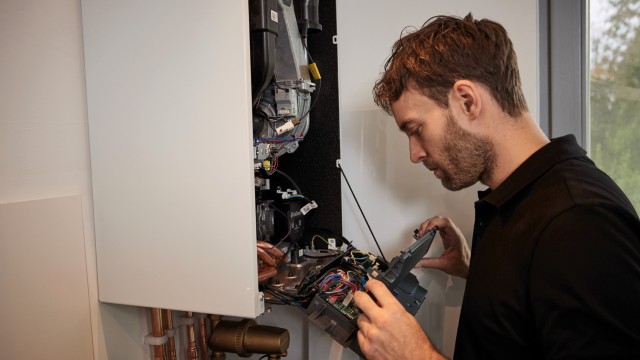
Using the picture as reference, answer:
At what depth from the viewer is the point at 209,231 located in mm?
953

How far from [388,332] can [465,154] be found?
1.41ft

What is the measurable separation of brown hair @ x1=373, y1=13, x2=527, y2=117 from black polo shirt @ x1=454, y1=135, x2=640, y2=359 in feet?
0.54

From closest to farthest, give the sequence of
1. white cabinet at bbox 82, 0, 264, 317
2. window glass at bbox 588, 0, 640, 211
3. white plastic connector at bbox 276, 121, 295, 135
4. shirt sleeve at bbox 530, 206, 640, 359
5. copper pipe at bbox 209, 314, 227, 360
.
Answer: shirt sleeve at bbox 530, 206, 640, 359, white cabinet at bbox 82, 0, 264, 317, white plastic connector at bbox 276, 121, 295, 135, window glass at bbox 588, 0, 640, 211, copper pipe at bbox 209, 314, 227, 360

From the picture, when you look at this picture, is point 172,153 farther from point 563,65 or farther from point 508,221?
point 563,65

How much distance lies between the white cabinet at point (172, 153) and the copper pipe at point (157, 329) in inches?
6.5

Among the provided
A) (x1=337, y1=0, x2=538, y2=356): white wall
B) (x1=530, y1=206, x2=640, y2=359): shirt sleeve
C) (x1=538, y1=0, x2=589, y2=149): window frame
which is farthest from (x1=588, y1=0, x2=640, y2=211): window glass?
(x1=530, y1=206, x2=640, y2=359): shirt sleeve

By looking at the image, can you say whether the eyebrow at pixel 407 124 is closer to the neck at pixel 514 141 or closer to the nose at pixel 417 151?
the nose at pixel 417 151

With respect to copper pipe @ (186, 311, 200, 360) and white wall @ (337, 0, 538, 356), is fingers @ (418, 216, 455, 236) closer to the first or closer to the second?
white wall @ (337, 0, 538, 356)

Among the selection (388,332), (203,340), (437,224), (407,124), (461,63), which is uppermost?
(461,63)

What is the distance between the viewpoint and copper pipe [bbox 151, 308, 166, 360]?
120 cm

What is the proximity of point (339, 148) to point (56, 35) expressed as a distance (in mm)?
901

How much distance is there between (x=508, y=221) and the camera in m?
0.78

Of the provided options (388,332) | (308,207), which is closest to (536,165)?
(388,332)

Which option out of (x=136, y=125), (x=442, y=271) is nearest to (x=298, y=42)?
(x=136, y=125)
